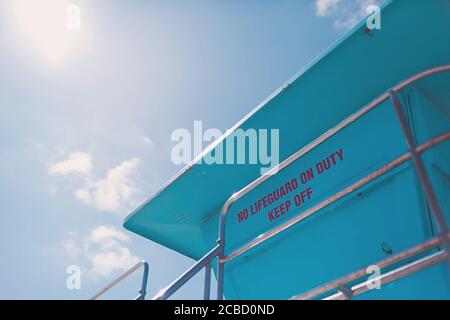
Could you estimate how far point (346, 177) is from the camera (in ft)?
10.7

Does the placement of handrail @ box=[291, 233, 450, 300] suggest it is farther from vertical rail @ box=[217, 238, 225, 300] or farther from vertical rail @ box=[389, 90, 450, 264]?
vertical rail @ box=[217, 238, 225, 300]

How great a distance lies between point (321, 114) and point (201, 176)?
111 centimetres

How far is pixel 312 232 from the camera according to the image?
3.35 meters

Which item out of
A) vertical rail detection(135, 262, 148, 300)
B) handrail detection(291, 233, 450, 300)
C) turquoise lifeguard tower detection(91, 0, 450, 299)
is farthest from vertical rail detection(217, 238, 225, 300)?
vertical rail detection(135, 262, 148, 300)

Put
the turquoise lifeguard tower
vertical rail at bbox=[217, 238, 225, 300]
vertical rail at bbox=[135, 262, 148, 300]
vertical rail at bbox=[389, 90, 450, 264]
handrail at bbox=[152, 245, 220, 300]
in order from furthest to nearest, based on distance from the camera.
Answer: vertical rail at bbox=[135, 262, 148, 300]
the turquoise lifeguard tower
vertical rail at bbox=[217, 238, 225, 300]
handrail at bbox=[152, 245, 220, 300]
vertical rail at bbox=[389, 90, 450, 264]

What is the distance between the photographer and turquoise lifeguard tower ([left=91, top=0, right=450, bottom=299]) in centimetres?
273

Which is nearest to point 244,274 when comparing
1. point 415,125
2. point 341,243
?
point 341,243

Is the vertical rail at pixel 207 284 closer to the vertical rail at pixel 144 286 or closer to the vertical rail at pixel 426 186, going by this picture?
the vertical rail at pixel 144 286

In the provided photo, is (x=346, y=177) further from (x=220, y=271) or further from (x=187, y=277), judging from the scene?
(x=187, y=277)

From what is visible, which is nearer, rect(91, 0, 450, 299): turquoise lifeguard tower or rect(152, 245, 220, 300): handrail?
rect(152, 245, 220, 300): handrail

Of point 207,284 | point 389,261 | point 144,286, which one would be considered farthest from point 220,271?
point 144,286

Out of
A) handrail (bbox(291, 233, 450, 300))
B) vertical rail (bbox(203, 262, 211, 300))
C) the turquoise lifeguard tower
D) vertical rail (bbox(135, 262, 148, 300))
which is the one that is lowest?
handrail (bbox(291, 233, 450, 300))

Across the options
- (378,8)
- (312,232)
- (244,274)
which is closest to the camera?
(378,8)
